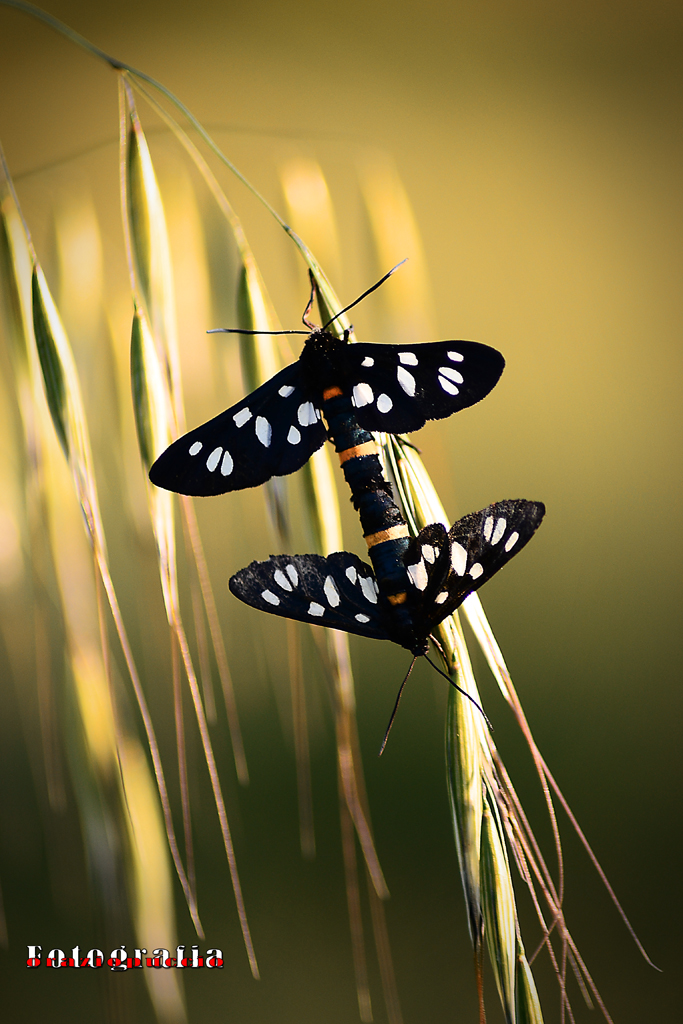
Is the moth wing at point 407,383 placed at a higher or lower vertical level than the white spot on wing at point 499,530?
higher

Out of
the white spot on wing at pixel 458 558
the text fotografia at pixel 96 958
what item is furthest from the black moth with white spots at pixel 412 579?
the text fotografia at pixel 96 958

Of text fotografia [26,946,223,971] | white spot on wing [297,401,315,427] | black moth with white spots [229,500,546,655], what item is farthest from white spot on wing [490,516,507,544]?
text fotografia [26,946,223,971]

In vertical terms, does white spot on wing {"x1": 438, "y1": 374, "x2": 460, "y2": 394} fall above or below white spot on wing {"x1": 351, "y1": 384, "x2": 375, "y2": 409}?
below

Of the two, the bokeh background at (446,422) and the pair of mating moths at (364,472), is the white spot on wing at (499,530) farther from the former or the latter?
the bokeh background at (446,422)

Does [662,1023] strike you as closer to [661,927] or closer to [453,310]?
[661,927]

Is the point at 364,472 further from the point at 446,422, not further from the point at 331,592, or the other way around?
the point at 446,422

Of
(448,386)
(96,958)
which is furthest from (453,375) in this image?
(96,958)

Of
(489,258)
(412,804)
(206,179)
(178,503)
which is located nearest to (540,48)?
(489,258)

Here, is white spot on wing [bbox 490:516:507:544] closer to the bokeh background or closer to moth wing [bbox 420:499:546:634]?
moth wing [bbox 420:499:546:634]
